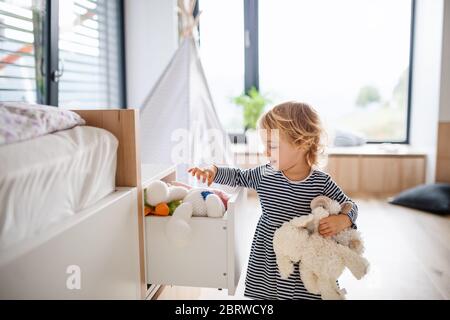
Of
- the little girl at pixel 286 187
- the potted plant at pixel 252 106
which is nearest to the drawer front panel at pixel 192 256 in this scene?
the little girl at pixel 286 187

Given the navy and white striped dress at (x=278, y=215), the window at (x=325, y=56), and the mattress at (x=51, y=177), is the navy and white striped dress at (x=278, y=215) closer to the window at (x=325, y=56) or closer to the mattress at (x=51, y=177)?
the mattress at (x=51, y=177)

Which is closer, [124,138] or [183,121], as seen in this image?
[124,138]

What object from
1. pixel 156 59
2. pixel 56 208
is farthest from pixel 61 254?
pixel 156 59

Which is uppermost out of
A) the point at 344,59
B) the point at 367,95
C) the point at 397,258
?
the point at 344,59

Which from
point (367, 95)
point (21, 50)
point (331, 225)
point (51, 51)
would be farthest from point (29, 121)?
point (367, 95)

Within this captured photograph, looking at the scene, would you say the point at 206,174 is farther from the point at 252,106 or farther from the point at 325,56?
the point at 325,56

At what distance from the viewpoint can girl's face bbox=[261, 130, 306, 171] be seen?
3.80 feet

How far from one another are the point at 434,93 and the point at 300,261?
2607mm

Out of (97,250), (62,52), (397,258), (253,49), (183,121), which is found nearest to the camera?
(97,250)

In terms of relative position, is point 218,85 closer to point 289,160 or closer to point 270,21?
point 270,21

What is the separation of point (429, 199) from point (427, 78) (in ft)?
3.43

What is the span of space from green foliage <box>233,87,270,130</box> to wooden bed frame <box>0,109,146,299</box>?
2350 millimetres

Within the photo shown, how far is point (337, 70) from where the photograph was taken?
3707 millimetres

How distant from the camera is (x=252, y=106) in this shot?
11.4ft
